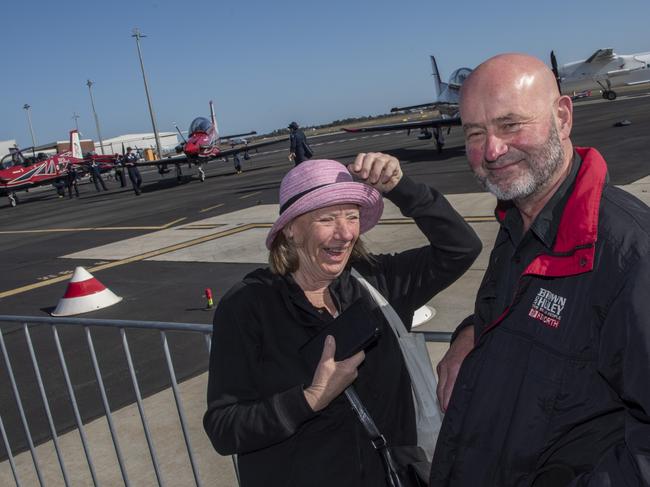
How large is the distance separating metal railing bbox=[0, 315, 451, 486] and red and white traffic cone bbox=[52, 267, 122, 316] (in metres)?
0.45

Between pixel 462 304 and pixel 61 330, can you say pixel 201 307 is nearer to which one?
pixel 61 330

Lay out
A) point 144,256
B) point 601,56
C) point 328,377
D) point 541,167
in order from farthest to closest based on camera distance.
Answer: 1. point 601,56
2. point 144,256
3. point 328,377
4. point 541,167

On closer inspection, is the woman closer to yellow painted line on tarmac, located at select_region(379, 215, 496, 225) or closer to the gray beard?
the gray beard

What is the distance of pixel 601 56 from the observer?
50656mm

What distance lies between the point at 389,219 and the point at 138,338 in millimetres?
6851

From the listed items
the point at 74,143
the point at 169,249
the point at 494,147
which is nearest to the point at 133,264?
the point at 169,249

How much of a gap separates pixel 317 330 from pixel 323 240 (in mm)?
380

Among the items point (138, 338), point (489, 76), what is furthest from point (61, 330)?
point (489, 76)

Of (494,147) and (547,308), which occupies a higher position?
(494,147)

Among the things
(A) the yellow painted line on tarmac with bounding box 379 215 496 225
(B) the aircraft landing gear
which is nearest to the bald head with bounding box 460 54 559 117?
(A) the yellow painted line on tarmac with bounding box 379 215 496 225

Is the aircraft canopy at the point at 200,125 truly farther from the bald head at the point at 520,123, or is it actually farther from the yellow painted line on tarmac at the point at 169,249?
the bald head at the point at 520,123

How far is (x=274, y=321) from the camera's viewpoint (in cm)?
216

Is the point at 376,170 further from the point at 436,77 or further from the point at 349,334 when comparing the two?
the point at 436,77

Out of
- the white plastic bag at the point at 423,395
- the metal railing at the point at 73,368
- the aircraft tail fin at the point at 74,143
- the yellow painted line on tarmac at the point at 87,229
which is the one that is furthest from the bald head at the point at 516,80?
the aircraft tail fin at the point at 74,143
